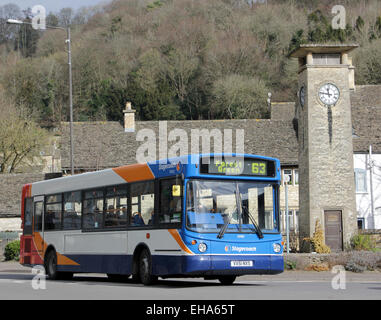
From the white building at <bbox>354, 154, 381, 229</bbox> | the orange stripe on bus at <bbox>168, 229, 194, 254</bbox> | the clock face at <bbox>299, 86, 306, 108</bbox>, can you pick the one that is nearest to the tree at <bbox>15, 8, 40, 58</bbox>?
the white building at <bbox>354, 154, 381, 229</bbox>

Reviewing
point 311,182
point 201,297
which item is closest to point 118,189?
point 201,297

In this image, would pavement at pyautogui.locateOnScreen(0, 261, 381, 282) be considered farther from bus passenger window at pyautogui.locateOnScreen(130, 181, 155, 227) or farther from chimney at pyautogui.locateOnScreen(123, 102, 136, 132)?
chimney at pyautogui.locateOnScreen(123, 102, 136, 132)

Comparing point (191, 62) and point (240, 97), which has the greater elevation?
point (191, 62)

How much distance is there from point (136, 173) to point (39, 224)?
643cm

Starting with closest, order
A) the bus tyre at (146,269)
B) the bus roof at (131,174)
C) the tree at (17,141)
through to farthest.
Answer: the bus roof at (131,174)
the bus tyre at (146,269)
the tree at (17,141)

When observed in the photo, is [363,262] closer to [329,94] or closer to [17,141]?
[329,94]

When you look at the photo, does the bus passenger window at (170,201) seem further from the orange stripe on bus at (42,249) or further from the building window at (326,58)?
the building window at (326,58)

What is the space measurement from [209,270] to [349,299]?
154 inches

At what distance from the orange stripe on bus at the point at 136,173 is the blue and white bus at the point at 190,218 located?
0.08ft

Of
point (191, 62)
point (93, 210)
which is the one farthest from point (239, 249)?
point (191, 62)

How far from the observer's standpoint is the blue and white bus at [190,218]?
15383mm

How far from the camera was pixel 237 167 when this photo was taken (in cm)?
1612

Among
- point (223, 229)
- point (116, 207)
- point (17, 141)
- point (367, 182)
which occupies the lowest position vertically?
point (223, 229)

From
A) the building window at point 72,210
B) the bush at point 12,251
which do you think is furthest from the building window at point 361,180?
the building window at point 72,210
